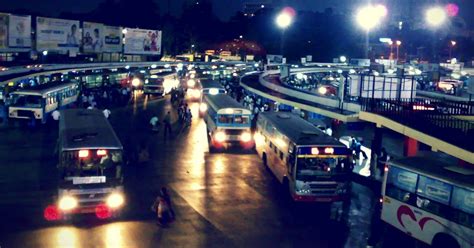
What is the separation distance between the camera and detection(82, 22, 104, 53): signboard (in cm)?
4956

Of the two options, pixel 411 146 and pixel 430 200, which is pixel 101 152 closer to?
pixel 430 200

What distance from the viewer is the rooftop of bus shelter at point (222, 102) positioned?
27.0 metres

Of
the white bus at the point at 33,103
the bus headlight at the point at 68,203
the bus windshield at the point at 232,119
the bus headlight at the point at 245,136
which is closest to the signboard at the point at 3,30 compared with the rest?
the white bus at the point at 33,103

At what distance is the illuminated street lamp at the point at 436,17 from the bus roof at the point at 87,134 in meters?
125

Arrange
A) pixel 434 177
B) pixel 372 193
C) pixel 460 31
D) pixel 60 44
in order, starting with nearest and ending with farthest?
pixel 434 177, pixel 372 193, pixel 60 44, pixel 460 31

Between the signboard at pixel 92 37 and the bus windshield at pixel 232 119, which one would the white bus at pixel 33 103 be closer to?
the bus windshield at pixel 232 119

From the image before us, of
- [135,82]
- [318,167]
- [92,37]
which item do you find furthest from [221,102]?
[135,82]

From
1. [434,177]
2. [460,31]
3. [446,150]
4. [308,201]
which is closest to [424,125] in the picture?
[446,150]

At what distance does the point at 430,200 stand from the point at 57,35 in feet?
127

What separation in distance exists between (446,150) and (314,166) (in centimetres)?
424

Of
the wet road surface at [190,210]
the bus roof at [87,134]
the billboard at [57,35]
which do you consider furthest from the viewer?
the billboard at [57,35]

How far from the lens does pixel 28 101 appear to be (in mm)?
30953

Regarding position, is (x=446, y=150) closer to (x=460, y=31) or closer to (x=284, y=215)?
(x=284, y=215)

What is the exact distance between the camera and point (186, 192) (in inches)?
722
